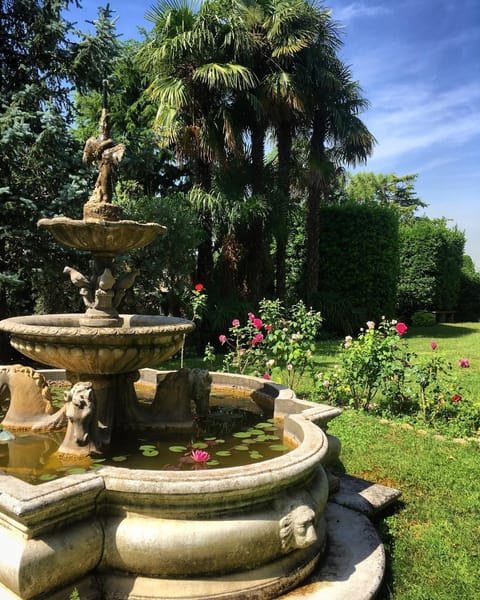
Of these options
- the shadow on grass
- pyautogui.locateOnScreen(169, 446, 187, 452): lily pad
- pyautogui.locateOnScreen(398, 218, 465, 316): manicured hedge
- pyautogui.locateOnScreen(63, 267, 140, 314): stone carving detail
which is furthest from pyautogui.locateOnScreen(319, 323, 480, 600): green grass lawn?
pyautogui.locateOnScreen(398, 218, 465, 316): manicured hedge

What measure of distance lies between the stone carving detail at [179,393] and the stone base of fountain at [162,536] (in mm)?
1588

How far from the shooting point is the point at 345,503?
11.7 ft

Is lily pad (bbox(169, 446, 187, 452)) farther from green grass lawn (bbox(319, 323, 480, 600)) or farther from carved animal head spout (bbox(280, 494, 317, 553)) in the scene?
green grass lawn (bbox(319, 323, 480, 600))

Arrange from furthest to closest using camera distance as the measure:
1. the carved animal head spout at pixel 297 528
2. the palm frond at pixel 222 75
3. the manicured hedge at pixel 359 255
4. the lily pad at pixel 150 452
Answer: the manicured hedge at pixel 359 255 → the palm frond at pixel 222 75 → the lily pad at pixel 150 452 → the carved animal head spout at pixel 297 528

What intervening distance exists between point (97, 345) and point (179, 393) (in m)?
1.09

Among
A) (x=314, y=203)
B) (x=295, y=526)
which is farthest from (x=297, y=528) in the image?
(x=314, y=203)

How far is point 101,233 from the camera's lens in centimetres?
363

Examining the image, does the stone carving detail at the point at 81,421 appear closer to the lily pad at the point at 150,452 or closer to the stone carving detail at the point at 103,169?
the lily pad at the point at 150,452

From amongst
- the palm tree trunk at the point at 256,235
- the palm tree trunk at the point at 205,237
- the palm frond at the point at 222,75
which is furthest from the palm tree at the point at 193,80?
the palm tree trunk at the point at 256,235

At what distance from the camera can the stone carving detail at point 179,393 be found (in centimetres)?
413

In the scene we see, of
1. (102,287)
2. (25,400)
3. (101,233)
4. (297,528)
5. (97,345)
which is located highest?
(101,233)

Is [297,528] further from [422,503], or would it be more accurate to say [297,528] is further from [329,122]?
[329,122]

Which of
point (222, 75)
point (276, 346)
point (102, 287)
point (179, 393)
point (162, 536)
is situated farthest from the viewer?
point (222, 75)

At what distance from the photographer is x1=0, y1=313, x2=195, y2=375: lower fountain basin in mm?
3225
